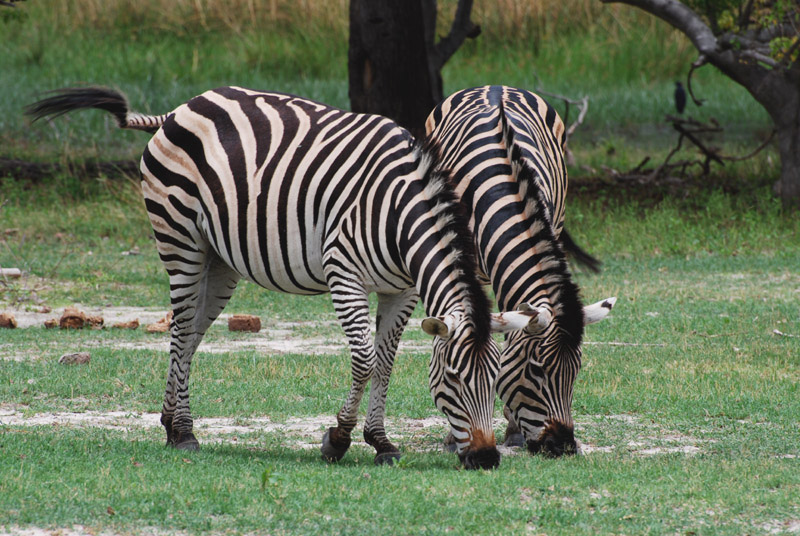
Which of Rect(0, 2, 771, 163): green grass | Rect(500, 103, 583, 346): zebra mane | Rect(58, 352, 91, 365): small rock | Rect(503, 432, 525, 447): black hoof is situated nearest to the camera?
Rect(500, 103, 583, 346): zebra mane

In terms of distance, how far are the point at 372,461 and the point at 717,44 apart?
10465 mm

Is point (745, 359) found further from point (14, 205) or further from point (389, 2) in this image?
point (14, 205)

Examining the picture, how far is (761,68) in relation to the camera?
15016 mm

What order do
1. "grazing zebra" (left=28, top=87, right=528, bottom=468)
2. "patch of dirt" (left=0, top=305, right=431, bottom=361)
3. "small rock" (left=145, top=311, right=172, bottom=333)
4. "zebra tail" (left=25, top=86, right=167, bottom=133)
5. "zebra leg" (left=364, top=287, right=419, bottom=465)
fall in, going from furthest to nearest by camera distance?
"small rock" (left=145, top=311, right=172, bottom=333) → "patch of dirt" (left=0, top=305, right=431, bottom=361) → "zebra tail" (left=25, top=86, right=167, bottom=133) → "zebra leg" (left=364, top=287, right=419, bottom=465) → "grazing zebra" (left=28, top=87, right=528, bottom=468)

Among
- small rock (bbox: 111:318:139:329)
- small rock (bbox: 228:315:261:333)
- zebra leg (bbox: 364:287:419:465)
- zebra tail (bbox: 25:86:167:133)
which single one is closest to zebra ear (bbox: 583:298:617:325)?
zebra leg (bbox: 364:287:419:465)

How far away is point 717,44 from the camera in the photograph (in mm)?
14414

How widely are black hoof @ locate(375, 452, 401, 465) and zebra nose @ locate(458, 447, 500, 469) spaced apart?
679 millimetres

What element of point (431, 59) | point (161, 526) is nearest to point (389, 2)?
point (431, 59)

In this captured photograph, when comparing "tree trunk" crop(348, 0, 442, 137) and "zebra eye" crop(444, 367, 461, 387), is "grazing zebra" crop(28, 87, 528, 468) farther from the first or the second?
"tree trunk" crop(348, 0, 442, 137)

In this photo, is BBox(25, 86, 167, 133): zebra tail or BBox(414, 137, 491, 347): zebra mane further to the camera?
BBox(25, 86, 167, 133): zebra tail

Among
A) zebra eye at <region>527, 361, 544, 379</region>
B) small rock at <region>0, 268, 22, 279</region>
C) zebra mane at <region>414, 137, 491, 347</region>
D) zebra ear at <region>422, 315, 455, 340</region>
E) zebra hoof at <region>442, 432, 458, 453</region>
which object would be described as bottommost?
small rock at <region>0, 268, 22, 279</region>

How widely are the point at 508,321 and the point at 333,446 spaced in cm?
132

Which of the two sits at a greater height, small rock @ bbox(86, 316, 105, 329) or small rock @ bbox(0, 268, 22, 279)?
small rock @ bbox(86, 316, 105, 329)

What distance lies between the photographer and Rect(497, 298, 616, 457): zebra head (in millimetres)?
5461
